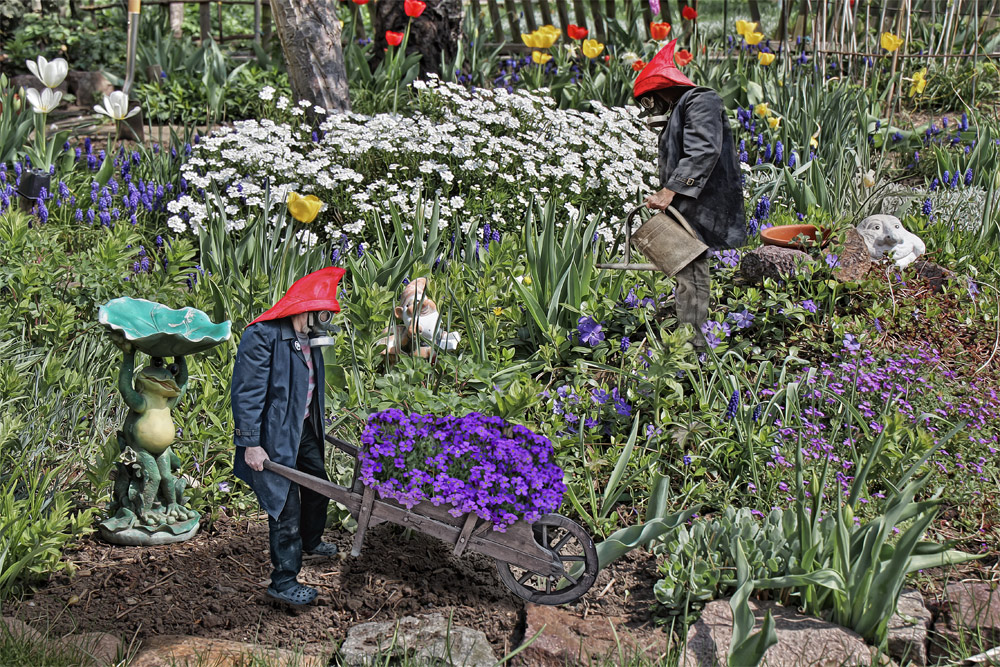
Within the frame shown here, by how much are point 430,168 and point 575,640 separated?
9.17 ft

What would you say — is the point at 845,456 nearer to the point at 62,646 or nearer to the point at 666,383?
A: the point at 666,383

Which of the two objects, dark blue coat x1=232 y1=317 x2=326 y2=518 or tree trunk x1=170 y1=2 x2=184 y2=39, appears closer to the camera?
dark blue coat x1=232 y1=317 x2=326 y2=518

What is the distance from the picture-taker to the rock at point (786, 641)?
95.0 inches

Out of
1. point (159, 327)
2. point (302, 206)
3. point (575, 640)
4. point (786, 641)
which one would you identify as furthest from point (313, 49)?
point (786, 641)

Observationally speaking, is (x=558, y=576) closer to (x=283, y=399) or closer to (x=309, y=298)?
(x=283, y=399)

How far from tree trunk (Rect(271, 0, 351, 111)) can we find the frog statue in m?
3.28

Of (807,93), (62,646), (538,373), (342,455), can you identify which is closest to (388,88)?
(807,93)

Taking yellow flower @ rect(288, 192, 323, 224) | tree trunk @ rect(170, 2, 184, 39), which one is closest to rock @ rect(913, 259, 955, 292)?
yellow flower @ rect(288, 192, 323, 224)

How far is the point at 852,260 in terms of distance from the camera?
407 centimetres

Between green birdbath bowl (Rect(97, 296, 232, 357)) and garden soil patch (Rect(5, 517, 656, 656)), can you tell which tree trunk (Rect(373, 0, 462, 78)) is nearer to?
green birdbath bowl (Rect(97, 296, 232, 357))

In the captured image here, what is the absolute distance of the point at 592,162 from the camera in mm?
4910

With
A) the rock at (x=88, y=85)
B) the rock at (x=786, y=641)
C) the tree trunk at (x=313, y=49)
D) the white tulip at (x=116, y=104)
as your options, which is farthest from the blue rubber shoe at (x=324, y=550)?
the rock at (x=88, y=85)

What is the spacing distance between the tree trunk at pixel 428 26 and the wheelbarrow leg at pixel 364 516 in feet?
16.3

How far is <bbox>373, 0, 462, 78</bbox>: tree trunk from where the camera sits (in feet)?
22.6
